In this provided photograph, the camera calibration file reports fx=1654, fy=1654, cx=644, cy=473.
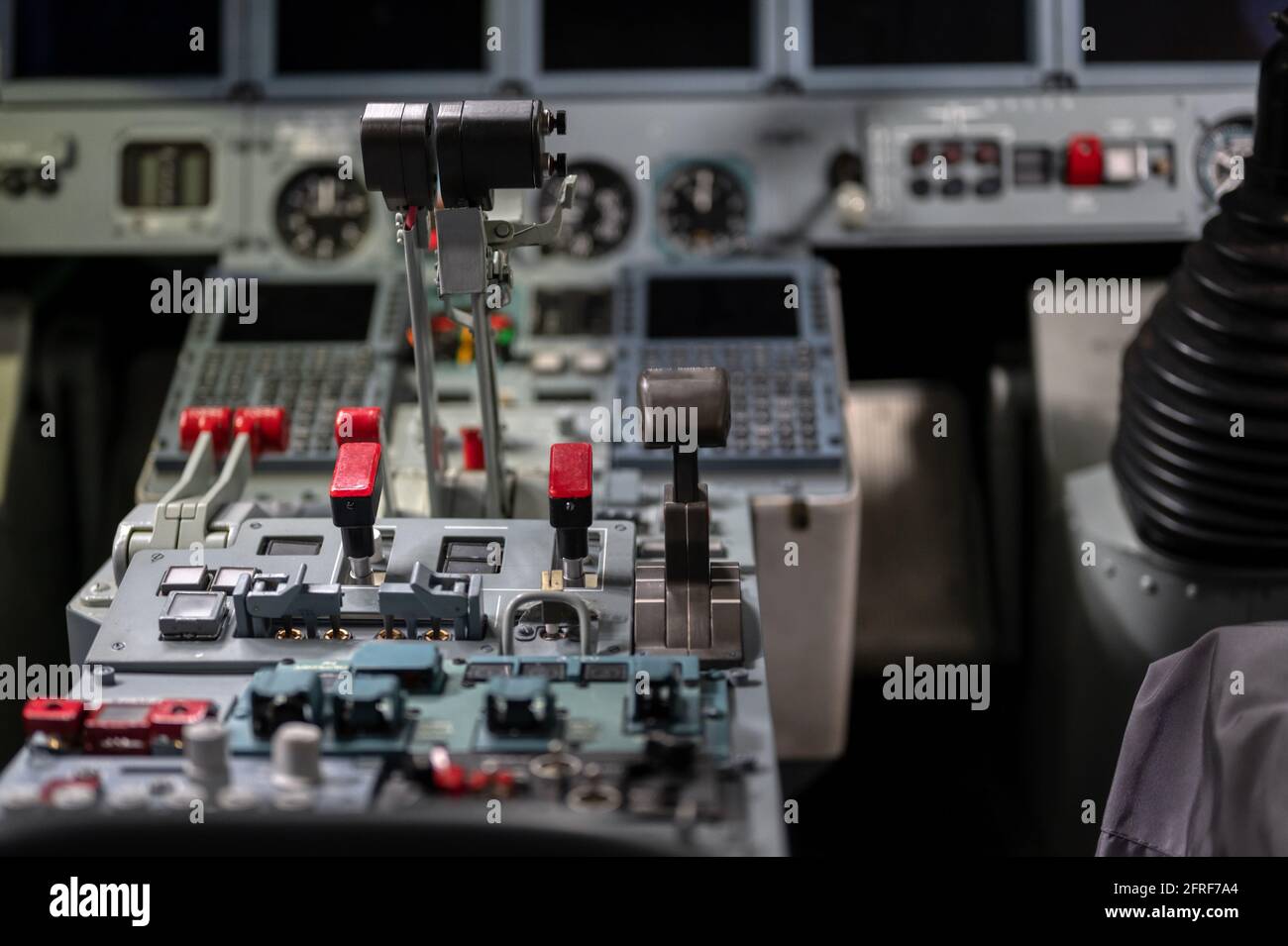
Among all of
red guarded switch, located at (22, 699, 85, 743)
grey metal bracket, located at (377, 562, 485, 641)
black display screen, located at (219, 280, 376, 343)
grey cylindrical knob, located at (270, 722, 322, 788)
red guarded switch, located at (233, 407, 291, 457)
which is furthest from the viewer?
black display screen, located at (219, 280, 376, 343)

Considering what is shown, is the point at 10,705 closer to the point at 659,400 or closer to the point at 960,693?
the point at 659,400

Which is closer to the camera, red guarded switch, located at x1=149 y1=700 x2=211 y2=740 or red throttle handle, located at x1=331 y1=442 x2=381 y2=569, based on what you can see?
red guarded switch, located at x1=149 y1=700 x2=211 y2=740

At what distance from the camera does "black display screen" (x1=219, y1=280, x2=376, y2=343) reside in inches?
137

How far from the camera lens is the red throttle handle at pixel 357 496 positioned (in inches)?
89.7

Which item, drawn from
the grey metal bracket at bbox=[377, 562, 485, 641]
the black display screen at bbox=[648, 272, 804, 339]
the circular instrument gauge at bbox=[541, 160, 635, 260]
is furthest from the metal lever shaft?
the circular instrument gauge at bbox=[541, 160, 635, 260]

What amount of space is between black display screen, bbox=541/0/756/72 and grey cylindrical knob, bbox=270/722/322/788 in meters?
2.33

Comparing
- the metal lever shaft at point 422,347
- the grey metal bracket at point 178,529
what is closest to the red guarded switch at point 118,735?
the grey metal bracket at point 178,529

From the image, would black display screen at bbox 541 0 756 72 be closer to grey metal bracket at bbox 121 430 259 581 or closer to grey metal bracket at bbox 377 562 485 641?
grey metal bracket at bbox 121 430 259 581

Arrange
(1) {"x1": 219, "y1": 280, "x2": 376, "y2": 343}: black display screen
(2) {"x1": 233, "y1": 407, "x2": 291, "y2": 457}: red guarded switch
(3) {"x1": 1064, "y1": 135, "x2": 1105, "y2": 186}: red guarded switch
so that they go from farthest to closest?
(3) {"x1": 1064, "y1": 135, "x2": 1105, "y2": 186}: red guarded switch → (1) {"x1": 219, "y1": 280, "x2": 376, "y2": 343}: black display screen → (2) {"x1": 233, "y1": 407, "x2": 291, "y2": 457}: red guarded switch

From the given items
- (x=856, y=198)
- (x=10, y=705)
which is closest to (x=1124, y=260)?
(x=856, y=198)

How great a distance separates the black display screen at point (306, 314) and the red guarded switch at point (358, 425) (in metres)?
0.88

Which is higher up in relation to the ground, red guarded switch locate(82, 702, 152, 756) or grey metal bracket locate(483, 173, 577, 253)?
grey metal bracket locate(483, 173, 577, 253)

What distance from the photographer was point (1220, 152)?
3.73 m

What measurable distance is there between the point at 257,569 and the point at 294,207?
1610 millimetres
